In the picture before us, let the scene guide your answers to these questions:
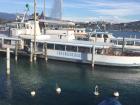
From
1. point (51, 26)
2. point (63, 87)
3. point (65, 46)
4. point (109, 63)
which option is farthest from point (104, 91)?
point (51, 26)

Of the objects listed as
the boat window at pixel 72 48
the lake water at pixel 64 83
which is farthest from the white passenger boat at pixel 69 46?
the lake water at pixel 64 83

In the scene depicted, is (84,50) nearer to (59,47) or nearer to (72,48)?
(72,48)

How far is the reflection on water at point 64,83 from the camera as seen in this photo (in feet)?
144

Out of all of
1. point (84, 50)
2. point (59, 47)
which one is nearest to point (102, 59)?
point (84, 50)

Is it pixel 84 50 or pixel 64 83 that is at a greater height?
pixel 84 50

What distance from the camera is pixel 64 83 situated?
176 ft

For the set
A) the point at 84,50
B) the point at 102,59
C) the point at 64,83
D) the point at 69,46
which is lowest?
the point at 64,83

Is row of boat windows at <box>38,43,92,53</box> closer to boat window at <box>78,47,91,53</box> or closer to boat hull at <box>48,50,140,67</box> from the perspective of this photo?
boat window at <box>78,47,91,53</box>

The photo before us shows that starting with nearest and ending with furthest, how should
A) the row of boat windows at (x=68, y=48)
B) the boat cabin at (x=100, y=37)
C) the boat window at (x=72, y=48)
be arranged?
the row of boat windows at (x=68, y=48), the boat window at (x=72, y=48), the boat cabin at (x=100, y=37)

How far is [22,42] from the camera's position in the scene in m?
79.2

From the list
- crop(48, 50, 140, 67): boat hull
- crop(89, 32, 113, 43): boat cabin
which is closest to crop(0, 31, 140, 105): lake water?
crop(48, 50, 140, 67): boat hull

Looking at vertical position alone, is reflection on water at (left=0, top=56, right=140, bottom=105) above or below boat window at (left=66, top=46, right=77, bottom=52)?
below

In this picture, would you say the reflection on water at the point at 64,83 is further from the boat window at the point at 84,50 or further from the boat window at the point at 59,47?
the boat window at the point at 59,47

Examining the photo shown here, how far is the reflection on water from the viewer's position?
43941mm
